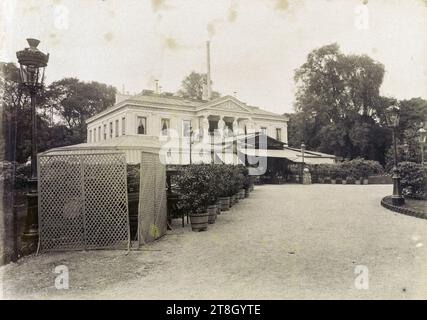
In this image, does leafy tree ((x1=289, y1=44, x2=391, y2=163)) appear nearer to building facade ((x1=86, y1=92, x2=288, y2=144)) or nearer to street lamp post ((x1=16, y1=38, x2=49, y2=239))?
building facade ((x1=86, y1=92, x2=288, y2=144))

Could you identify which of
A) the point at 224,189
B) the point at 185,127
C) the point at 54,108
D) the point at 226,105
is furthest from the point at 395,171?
the point at 54,108

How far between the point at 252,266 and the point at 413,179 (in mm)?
9336

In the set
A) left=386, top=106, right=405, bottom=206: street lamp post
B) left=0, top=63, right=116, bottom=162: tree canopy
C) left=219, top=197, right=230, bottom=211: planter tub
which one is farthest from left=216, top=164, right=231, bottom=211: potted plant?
left=0, top=63, right=116, bottom=162: tree canopy

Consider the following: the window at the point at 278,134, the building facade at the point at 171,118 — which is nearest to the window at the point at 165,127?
the building facade at the point at 171,118

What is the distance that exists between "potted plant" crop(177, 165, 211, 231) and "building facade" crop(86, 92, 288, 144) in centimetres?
2214

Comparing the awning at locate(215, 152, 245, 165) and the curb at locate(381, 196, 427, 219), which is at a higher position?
the awning at locate(215, 152, 245, 165)

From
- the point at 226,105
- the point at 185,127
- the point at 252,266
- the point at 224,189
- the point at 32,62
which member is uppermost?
the point at 226,105

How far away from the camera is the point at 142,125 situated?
31.8 metres

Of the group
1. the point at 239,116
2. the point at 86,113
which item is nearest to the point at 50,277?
the point at 239,116

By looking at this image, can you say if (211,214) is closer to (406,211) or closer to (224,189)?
(224,189)

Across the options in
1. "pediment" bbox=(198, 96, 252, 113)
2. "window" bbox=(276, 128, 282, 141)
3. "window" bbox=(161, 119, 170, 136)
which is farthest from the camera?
"window" bbox=(276, 128, 282, 141)

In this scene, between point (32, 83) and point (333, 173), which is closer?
point (32, 83)

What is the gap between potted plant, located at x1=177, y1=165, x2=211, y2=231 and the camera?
319 inches
